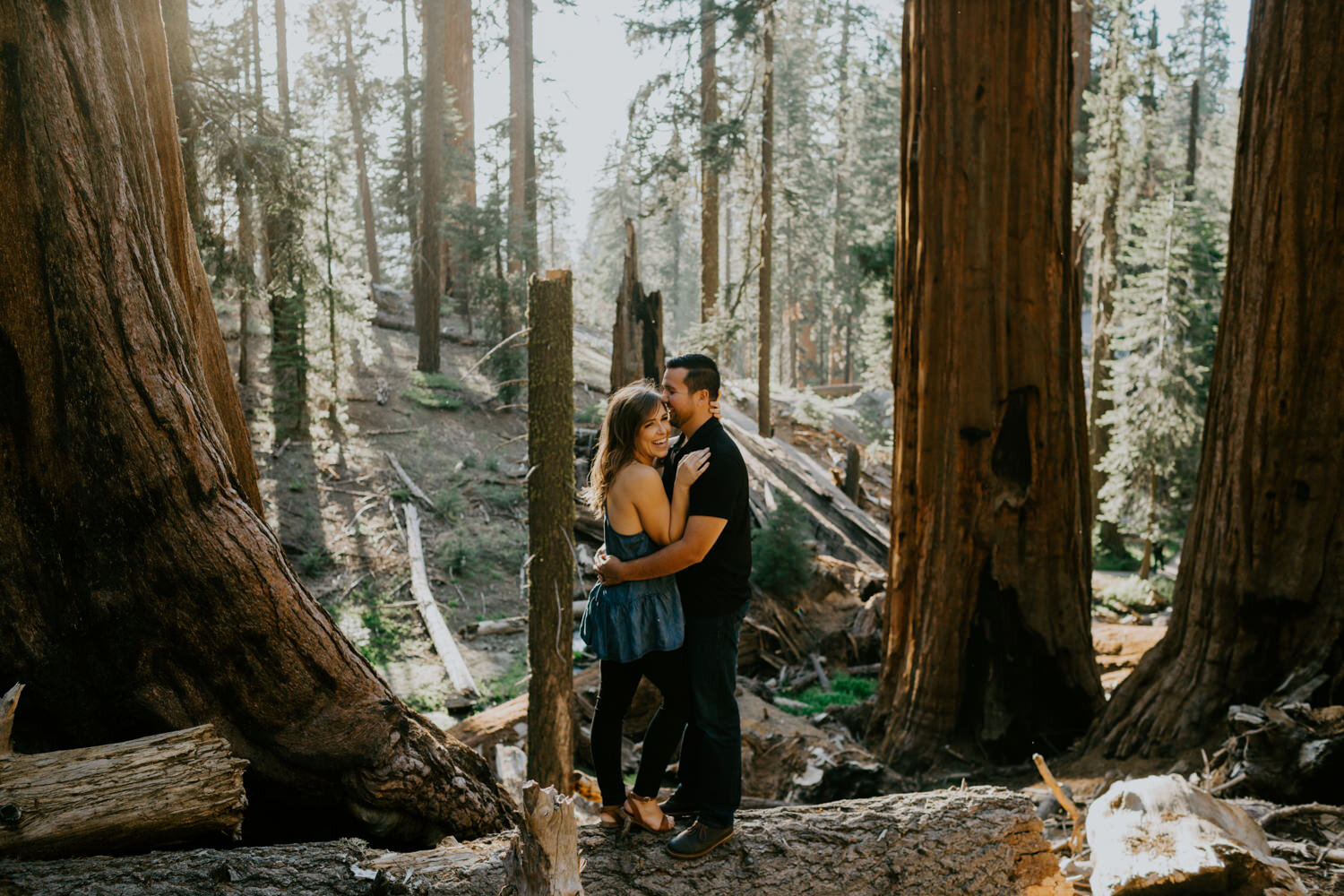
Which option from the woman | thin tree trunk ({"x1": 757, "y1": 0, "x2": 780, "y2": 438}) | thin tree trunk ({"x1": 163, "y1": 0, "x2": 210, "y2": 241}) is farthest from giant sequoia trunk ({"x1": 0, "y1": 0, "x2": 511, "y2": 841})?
thin tree trunk ({"x1": 757, "y1": 0, "x2": 780, "y2": 438})

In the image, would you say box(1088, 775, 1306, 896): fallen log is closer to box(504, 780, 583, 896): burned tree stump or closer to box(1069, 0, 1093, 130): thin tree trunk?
box(504, 780, 583, 896): burned tree stump

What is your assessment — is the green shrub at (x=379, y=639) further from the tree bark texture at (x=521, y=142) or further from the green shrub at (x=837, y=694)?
the tree bark texture at (x=521, y=142)

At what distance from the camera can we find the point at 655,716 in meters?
3.48

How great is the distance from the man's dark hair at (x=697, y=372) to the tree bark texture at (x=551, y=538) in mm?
3055

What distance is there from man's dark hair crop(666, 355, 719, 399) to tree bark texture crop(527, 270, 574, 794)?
10.0 ft

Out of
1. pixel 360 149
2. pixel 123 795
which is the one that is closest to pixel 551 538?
pixel 123 795

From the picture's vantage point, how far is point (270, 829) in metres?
3.79

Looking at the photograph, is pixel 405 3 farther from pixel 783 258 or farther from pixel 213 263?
pixel 783 258

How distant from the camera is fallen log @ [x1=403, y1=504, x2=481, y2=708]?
9.21m

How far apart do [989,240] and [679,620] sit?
4.43m

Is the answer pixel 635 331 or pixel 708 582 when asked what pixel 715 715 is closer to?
pixel 708 582

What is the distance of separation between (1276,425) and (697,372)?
3.99 m

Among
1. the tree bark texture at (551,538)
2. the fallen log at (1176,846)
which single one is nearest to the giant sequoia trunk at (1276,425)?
the fallen log at (1176,846)

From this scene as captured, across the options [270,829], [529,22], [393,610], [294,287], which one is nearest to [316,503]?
[393,610]
